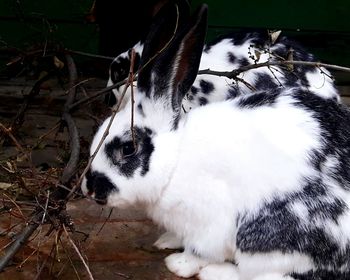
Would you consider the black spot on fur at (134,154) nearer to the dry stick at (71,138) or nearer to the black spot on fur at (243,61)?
the dry stick at (71,138)

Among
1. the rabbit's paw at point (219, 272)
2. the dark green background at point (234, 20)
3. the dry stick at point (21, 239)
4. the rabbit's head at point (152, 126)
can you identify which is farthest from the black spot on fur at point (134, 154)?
the dark green background at point (234, 20)

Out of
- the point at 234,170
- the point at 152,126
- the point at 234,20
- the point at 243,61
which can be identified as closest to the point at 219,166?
the point at 234,170

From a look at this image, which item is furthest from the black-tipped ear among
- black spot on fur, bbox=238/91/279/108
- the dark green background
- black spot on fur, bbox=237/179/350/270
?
the dark green background

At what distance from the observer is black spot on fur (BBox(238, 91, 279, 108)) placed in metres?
1.98

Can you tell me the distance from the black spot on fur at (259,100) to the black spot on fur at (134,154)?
0.29m

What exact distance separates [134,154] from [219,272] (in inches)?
17.5

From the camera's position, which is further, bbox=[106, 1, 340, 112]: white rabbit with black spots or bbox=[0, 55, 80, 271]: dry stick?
bbox=[106, 1, 340, 112]: white rabbit with black spots

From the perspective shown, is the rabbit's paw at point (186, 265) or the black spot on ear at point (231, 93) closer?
the rabbit's paw at point (186, 265)

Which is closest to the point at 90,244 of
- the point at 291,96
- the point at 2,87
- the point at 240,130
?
the point at 240,130

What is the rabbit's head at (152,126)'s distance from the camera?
74.6 inches

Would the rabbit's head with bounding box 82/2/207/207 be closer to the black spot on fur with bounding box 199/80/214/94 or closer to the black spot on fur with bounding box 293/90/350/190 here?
the black spot on fur with bounding box 293/90/350/190

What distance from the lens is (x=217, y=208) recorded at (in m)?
1.91

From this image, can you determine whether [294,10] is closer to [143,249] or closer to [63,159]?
[63,159]

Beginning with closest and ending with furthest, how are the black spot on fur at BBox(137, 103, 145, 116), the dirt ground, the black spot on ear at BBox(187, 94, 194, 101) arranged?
the black spot on fur at BBox(137, 103, 145, 116)
the dirt ground
the black spot on ear at BBox(187, 94, 194, 101)
